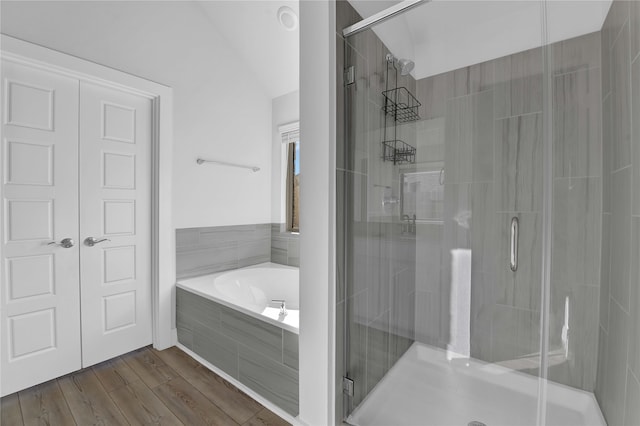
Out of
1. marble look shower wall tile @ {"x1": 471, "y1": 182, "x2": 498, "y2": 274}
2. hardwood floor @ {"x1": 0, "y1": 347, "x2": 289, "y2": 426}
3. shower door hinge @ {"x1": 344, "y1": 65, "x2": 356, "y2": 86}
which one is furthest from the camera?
hardwood floor @ {"x1": 0, "y1": 347, "x2": 289, "y2": 426}

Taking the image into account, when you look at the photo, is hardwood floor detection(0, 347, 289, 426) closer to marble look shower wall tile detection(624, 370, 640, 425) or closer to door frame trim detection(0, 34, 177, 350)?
door frame trim detection(0, 34, 177, 350)

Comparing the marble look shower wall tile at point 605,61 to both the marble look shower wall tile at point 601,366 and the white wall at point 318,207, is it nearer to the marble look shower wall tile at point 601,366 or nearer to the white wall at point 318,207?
the marble look shower wall tile at point 601,366

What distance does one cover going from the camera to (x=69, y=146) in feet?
6.60

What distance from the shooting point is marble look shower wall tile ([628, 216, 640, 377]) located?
1014mm

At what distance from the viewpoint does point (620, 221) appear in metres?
1.13

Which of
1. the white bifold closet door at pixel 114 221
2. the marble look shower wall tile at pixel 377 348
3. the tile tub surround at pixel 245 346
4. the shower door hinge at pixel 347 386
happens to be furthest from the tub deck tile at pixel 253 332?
the white bifold closet door at pixel 114 221

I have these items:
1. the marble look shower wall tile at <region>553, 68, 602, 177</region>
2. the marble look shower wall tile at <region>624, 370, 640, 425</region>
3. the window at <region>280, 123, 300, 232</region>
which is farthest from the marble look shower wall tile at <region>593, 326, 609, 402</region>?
the window at <region>280, 123, 300, 232</region>

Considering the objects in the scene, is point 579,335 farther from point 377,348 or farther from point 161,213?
point 161,213

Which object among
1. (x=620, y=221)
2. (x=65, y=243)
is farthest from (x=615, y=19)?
(x=65, y=243)

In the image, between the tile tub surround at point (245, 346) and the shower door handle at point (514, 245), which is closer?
the shower door handle at point (514, 245)

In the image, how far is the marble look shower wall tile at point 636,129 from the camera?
3.32ft

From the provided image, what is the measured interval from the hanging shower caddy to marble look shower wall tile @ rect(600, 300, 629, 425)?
100cm

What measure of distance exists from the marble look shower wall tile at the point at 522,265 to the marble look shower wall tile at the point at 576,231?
69 millimetres

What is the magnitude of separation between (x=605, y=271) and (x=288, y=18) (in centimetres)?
261
